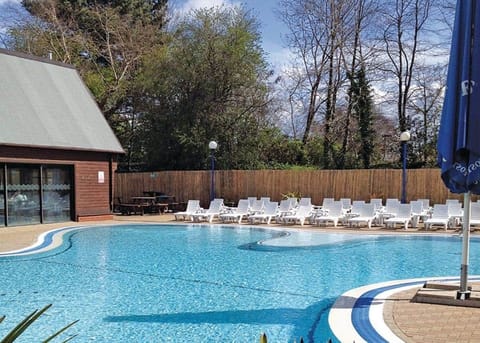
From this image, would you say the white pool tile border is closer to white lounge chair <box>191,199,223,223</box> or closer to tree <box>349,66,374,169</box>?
white lounge chair <box>191,199,223,223</box>

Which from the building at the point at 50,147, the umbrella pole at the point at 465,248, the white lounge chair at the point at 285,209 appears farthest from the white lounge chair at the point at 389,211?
the building at the point at 50,147

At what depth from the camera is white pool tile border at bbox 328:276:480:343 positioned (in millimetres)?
4957

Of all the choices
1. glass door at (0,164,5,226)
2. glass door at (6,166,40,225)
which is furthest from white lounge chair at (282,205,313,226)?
glass door at (0,164,5,226)

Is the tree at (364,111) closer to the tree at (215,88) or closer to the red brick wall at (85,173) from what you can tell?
the tree at (215,88)

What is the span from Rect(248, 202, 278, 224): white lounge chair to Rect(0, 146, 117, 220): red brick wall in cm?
615

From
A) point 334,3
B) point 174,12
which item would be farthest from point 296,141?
point 174,12

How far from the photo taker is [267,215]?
16.8 meters

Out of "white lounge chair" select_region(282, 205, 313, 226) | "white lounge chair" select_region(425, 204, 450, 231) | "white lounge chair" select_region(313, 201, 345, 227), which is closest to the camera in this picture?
"white lounge chair" select_region(425, 204, 450, 231)

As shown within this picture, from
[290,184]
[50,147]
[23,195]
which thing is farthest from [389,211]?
[23,195]

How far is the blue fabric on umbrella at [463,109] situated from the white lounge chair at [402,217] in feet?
30.9

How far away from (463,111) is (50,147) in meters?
14.6

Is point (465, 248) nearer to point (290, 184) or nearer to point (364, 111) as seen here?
point (290, 184)

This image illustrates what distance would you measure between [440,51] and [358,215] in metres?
14.6

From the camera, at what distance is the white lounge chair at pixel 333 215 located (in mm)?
15523
